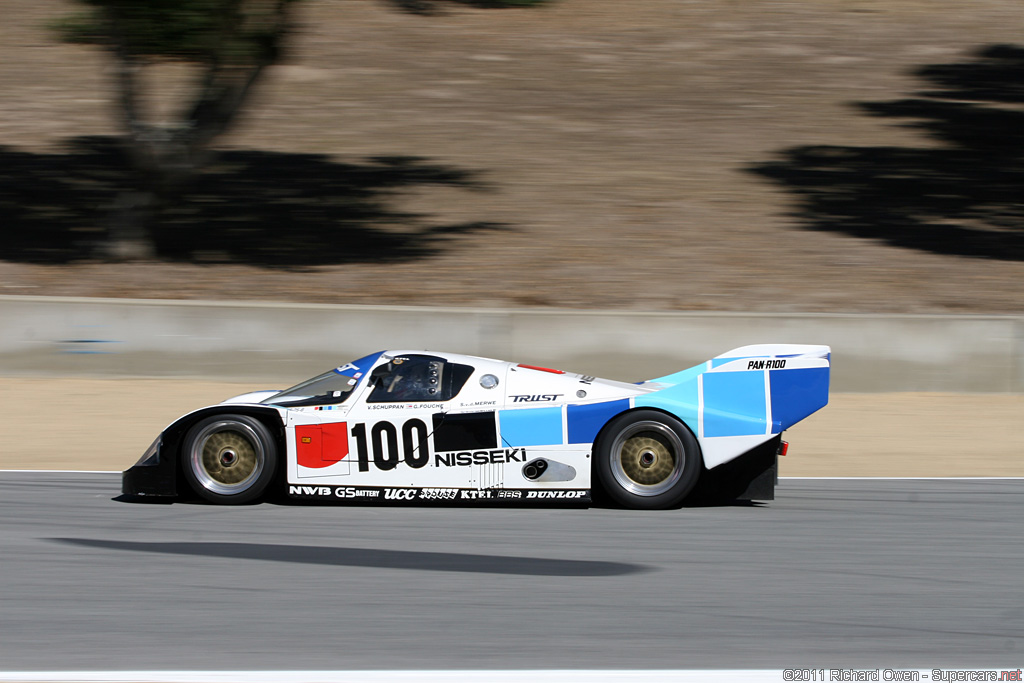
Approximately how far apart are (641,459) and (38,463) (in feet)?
17.4

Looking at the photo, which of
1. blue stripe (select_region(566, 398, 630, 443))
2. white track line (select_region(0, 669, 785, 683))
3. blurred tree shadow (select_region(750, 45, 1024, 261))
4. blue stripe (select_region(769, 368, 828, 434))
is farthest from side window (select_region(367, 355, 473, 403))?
blurred tree shadow (select_region(750, 45, 1024, 261))

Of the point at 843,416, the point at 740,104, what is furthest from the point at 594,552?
the point at 740,104

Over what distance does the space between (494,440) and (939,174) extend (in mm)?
16873

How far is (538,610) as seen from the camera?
17.3 feet

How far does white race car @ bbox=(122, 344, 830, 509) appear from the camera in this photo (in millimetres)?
7172

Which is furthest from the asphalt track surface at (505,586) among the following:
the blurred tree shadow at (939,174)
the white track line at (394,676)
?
the blurred tree shadow at (939,174)

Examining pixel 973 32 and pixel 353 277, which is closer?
pixel 353 277

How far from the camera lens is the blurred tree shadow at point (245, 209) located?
57.7ft

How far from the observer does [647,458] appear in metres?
7.27

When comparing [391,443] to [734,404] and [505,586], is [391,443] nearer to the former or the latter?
[505,586]

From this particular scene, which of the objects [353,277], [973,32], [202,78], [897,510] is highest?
[973,32]

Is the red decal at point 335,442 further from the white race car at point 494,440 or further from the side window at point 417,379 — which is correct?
the side window at point 417,379

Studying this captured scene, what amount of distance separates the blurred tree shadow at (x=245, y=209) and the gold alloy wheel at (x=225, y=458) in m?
9.94

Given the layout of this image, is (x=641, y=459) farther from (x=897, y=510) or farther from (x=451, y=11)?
(x=451, y=11)
